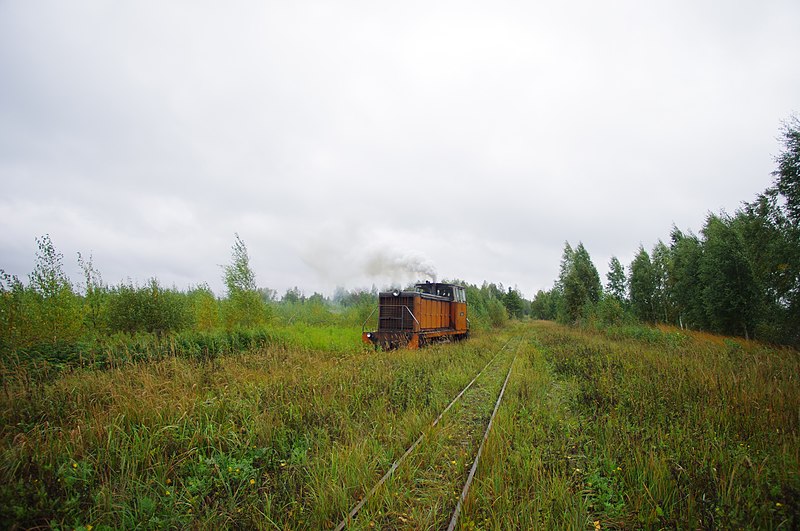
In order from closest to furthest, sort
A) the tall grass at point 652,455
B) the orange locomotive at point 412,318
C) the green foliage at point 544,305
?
the tall grass at point 652,455
the orange locomotive at point 412,318
the green foliage at point 544,305

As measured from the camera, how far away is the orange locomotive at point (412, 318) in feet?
43.5

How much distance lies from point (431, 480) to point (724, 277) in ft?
88.5

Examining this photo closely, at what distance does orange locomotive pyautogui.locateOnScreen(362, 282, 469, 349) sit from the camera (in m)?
13.2

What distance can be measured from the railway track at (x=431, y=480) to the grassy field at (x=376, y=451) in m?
0.03

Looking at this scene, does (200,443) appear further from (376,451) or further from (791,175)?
(791,175)

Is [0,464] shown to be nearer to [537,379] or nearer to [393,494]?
[393,494]

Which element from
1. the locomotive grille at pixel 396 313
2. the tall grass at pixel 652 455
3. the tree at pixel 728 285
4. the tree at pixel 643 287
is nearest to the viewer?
the tall grass at pixel 652 455

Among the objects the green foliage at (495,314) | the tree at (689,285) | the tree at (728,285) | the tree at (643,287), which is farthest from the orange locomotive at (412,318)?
Answer: the tree at (643,287)

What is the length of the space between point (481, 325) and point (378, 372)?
76.0 ft

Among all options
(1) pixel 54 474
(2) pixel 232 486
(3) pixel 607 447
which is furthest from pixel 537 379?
(1) pixel 54 474

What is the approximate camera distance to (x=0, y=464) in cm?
321

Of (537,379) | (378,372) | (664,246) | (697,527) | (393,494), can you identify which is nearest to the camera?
(697,527)

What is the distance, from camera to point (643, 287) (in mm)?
36281

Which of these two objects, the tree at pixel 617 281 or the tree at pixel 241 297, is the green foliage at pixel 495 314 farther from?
the tree at pixel 241 297
